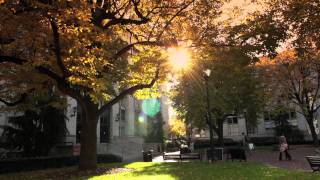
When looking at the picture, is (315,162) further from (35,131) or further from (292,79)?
(292,79)

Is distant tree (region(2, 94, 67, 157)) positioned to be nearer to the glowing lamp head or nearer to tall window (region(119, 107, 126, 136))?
the glowing lamp head

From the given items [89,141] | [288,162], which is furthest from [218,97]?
[89,141]

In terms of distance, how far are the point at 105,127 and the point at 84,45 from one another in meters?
31.5

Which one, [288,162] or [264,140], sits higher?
[264,140]

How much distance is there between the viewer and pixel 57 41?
16641 mm

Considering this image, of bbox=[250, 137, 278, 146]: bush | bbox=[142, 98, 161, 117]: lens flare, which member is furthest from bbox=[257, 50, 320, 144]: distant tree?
bbox=[142, 98, 161, 117]: lens flare

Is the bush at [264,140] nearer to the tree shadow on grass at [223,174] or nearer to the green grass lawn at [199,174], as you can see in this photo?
the green grass lawn at [199,174]

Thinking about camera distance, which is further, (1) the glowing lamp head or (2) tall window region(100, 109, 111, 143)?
(2) tall window region(100, 109, 111, 143)

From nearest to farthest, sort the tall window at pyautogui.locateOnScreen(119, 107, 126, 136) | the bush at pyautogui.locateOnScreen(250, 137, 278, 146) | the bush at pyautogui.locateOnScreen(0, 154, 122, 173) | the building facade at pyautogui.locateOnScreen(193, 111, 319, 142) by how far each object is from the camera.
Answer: the bush at pyautogui.locateOnScreen(0, 154, 122, 173), the bush at pyautogui.locateOnScreen(250, 137, 278, 146), the tall window at pyautogui.locateOnScreen(119, 107, 126, 136), the building facade at pyautogui.locateOnScreen(193, 111, 319, 142)

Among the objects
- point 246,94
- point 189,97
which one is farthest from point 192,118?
point 246,94

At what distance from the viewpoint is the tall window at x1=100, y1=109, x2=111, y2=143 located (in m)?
47.5

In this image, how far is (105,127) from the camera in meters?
48.3

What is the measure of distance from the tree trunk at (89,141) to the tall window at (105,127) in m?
25.6

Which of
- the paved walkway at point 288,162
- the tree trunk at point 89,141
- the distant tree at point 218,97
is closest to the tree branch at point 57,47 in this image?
the tree trunk at point 89,141
